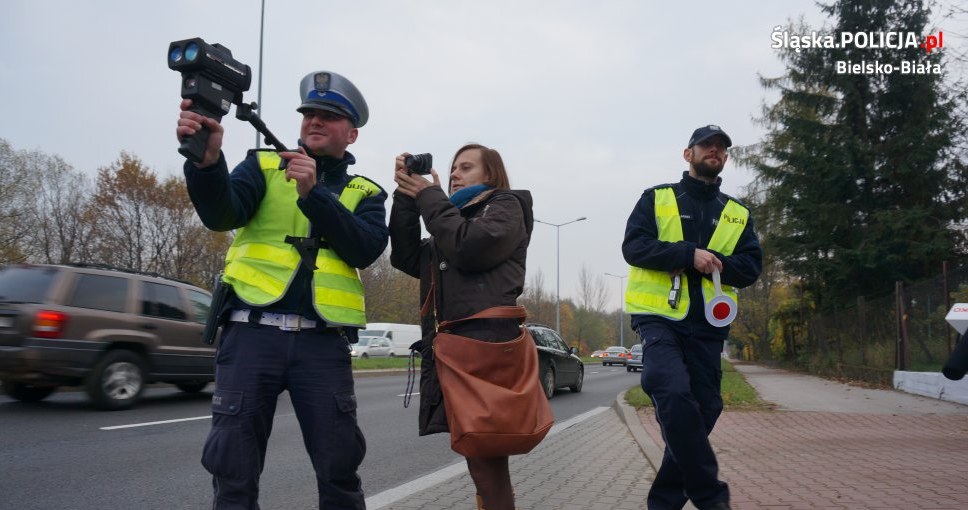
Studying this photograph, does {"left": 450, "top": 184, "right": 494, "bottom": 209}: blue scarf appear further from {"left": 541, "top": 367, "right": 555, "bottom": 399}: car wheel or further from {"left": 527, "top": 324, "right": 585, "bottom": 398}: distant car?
{"left": 541, "top": 367, "right": 555, "bottom": 399}: car wheel

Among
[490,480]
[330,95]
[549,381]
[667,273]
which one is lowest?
[549,381]

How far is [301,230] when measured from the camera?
9.04ft

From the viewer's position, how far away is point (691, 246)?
3605 millimetres

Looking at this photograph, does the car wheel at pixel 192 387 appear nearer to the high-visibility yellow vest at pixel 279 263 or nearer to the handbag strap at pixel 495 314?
the high-visibility yellow vest at pixel 279 263

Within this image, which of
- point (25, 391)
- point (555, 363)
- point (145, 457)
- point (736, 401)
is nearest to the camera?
point (145, 457)

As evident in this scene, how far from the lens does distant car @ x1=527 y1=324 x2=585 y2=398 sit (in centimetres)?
1417

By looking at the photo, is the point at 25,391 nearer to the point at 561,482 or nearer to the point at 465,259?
the point at 561,482

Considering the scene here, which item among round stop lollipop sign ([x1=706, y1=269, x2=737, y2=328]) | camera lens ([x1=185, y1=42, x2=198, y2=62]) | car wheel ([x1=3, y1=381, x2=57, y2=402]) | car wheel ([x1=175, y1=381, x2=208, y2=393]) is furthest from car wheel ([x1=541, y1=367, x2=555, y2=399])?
camera lens ([x1=185, y1=42, x2=198, y2=62])

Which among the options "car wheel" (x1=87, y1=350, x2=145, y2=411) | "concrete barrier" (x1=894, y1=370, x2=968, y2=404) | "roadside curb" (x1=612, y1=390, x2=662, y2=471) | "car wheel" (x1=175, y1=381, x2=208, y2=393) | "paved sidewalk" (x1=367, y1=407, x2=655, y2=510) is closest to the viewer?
"paved sidewalk" (x1=367, y1=407, x2=655, y2=510)

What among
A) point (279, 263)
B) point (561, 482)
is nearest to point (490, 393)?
point (279, 263)

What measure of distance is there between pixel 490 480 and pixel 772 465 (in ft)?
12.0

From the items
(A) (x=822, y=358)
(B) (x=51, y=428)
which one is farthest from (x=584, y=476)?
(A) (x=822, y=358)

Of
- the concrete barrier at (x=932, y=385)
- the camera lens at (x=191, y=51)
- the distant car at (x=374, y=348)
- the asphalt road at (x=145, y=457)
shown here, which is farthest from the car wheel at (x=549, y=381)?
the distant car at (x=374, y=348)

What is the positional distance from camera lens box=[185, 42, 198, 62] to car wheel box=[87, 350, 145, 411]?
7.99 meters
